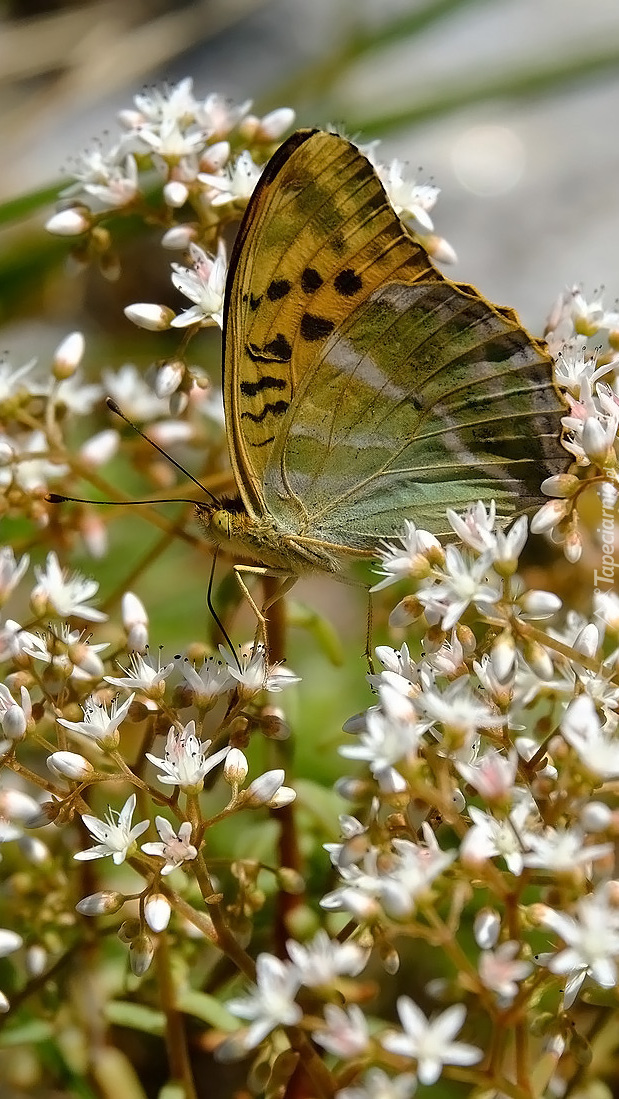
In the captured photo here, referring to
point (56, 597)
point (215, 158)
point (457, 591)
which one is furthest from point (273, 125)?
point (457, 591)

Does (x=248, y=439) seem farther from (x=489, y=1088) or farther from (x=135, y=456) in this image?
(x=489, y=1088)

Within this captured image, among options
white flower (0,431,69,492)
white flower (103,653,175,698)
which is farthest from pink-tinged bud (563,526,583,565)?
white flower (0,431,69,492)

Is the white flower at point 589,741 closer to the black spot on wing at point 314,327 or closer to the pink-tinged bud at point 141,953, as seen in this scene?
the pink-tinged bud at point 141,953

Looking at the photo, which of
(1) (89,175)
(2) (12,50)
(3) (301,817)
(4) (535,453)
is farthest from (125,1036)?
(2) (12,50)

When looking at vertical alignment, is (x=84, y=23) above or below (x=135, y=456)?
above

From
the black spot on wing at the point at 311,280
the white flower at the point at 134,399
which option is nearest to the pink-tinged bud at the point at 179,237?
the black spot on wing at the point at 311,280
